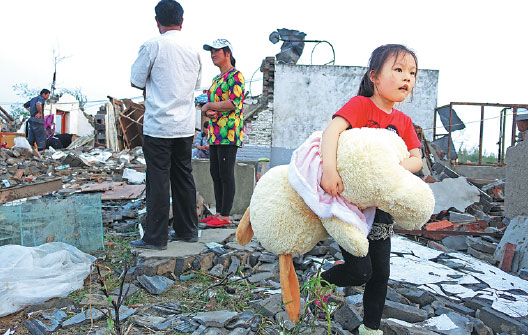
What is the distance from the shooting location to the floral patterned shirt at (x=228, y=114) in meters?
4.00

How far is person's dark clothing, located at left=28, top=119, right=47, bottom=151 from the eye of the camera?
41.2ft

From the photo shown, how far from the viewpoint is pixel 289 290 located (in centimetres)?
193

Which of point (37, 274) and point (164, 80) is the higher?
point (164, 80)

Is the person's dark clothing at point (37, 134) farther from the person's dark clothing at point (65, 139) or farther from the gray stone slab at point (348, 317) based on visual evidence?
the gray stone slab at point (348, 317)

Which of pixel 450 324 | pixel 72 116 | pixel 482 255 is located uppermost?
A: pixel 72 116

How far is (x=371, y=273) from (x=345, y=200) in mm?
415

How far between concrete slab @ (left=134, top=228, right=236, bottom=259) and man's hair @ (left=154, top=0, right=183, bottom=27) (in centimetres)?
194

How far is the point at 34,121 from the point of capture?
12.2m

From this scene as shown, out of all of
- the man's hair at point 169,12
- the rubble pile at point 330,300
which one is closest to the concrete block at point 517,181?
the rubble pile at point 330,300

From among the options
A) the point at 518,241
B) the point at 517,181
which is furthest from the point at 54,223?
the point at 517,181

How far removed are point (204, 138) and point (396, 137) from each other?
5.98m

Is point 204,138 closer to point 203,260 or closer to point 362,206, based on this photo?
point 203,260

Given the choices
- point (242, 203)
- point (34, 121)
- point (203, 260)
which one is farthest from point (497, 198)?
point (34, 121)

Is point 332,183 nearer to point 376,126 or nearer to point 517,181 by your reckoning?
point 376,126
